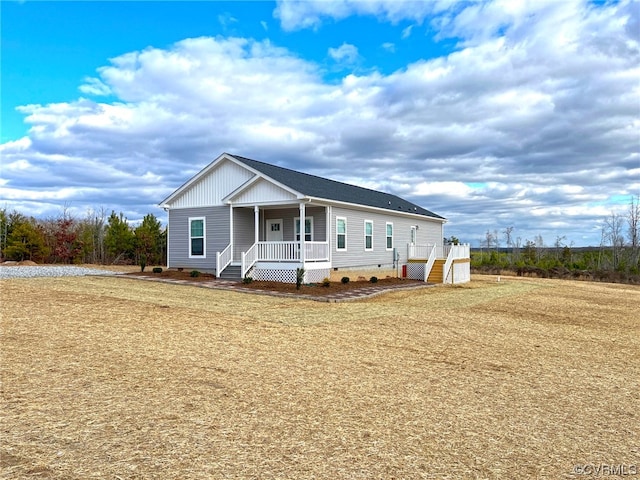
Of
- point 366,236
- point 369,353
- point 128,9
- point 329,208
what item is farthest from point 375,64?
point 369,353

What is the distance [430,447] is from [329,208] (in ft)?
50.6

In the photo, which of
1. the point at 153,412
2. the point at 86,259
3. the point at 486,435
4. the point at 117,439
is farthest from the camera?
the point at 86,259

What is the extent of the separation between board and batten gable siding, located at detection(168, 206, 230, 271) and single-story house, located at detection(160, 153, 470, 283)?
Result: 4 centimetres

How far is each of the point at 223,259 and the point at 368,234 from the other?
7048 mm

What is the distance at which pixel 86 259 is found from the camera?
30.2m

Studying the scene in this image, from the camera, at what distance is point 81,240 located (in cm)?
2898

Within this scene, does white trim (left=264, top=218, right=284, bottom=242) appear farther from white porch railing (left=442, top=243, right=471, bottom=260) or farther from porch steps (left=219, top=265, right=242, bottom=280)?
white porch railing (left=442, top=243, right=471, bottom=260)

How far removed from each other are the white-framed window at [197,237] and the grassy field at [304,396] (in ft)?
32.3

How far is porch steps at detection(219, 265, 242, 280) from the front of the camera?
19000mm

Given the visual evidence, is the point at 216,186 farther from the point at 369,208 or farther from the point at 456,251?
the point at 456,251

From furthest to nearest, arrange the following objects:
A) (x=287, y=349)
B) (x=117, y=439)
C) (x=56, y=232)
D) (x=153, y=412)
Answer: (x=56, y=232), (x=287, y=349), (x=153, y=412), (x=117, y=439)

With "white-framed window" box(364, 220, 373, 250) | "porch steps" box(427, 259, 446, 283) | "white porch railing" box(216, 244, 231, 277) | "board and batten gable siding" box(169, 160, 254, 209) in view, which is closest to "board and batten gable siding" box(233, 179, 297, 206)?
"board and batten gable siding" box(169, 160, 254, 209)

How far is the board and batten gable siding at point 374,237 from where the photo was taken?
2016 centimetres

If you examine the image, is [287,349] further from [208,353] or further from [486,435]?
[486,435]
